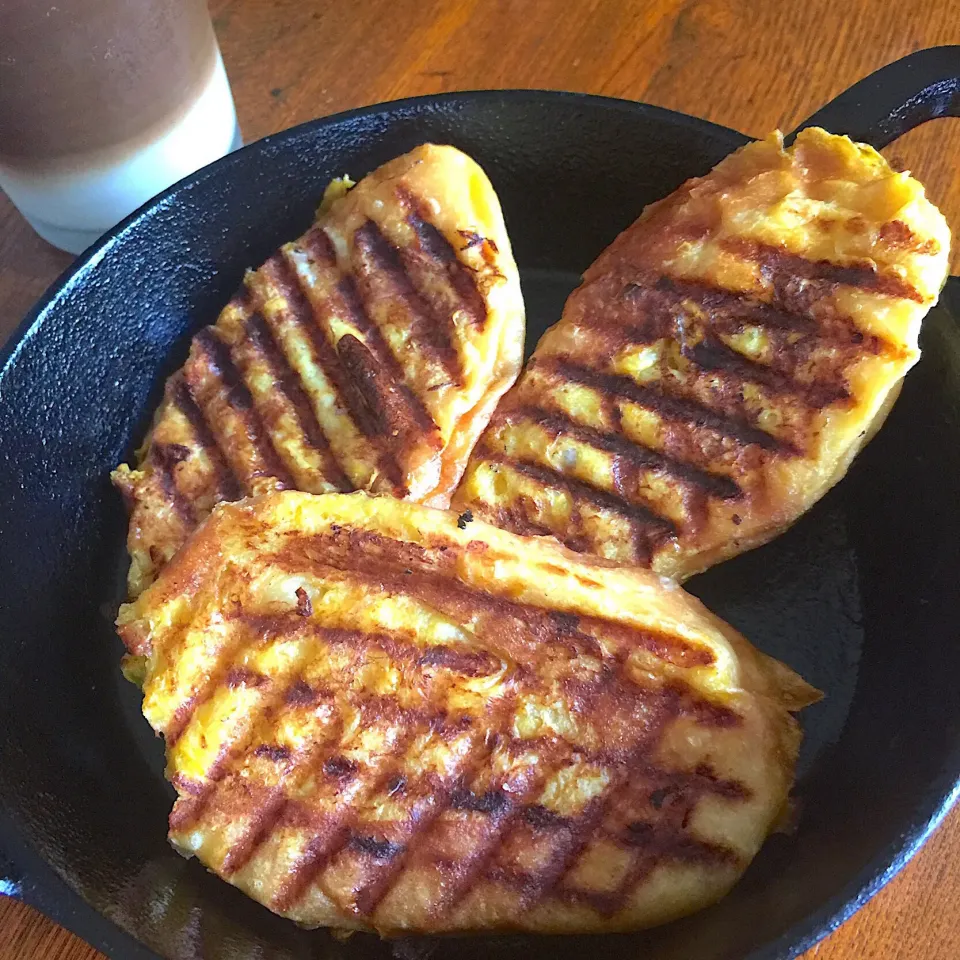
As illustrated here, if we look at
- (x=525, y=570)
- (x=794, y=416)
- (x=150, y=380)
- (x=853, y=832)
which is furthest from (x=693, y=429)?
(x=150, y=380)

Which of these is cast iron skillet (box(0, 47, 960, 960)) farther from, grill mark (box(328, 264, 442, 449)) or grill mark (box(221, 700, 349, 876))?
grill mark (box(328, 264, 442, 449))

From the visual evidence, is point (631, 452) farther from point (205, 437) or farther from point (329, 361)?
point (205, 437)

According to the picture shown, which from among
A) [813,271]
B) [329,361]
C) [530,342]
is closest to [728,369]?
[813,271]

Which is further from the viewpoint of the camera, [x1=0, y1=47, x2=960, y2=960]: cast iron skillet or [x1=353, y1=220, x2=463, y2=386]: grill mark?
[x1=353, y1=220, x2=463, y2=386]: grill mark

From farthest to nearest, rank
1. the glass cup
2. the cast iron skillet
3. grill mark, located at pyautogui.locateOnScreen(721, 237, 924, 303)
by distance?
the glass cup → grill mark, located at pyautogui.locateOnScreen(721, 237, 924, 303) → the cast iron skillet

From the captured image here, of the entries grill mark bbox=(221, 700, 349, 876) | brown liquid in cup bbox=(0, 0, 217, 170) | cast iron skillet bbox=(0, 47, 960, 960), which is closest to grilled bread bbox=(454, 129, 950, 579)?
cast iron skillet bbox=(0, 47, 960, 960)

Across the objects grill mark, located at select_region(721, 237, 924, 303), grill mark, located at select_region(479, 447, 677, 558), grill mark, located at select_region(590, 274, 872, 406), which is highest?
grill mark, located at select_region(721, 237, 924, 303)

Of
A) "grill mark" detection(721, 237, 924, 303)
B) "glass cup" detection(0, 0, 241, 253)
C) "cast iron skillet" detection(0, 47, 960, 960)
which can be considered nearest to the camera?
"cast iron skillet" detection(0, 47, 960, 960)
